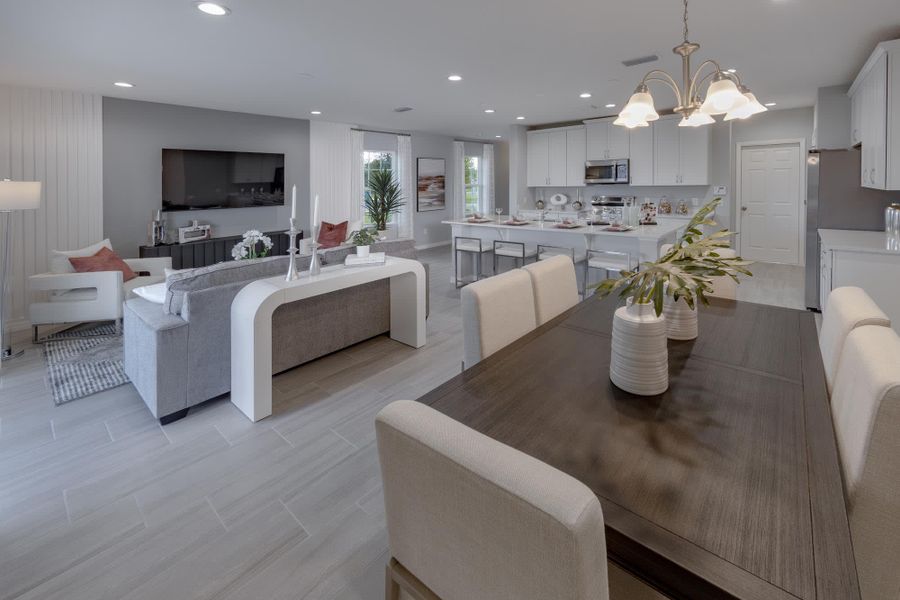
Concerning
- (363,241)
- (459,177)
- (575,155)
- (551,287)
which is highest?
(459,177)

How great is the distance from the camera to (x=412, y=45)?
3.48m

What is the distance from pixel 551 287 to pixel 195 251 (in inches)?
204

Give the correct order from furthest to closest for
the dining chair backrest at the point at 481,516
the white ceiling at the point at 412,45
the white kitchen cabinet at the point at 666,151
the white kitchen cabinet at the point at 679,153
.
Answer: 1. the white kitchen cabinet at the point at 666,151
2. the white kitchen cabinet at the point at 679,153
3. the white ceiling at the point at 412,45
4. the dining chair backrest at the point at 481,516

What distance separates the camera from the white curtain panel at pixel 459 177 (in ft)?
32.9

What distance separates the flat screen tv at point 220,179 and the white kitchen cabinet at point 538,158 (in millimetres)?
4278

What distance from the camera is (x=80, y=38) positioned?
3.23 m

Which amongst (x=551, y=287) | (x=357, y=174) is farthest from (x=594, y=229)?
(x=357, y=174)

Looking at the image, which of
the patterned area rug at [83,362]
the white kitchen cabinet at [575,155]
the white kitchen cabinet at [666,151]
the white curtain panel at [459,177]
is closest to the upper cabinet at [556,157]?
the white kitchen cabinet at [575,155]

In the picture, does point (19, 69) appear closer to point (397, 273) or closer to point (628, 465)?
point (397, 273)

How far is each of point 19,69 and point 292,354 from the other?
3.57 m

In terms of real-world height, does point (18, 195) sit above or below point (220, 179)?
below

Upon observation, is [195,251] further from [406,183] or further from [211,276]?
[406,183]

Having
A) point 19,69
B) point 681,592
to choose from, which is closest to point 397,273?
point 681,592

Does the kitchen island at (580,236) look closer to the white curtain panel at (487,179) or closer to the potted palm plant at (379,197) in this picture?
the potted palm plant at (379,197)
